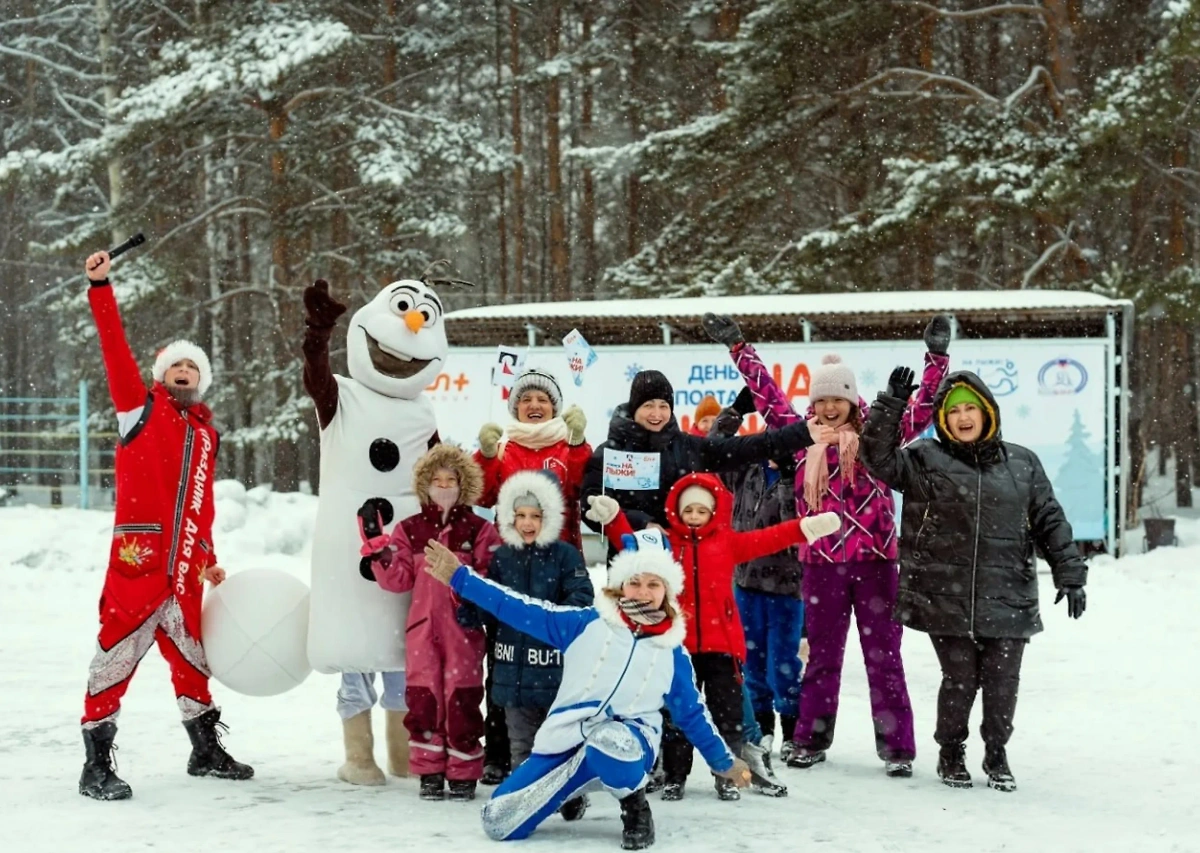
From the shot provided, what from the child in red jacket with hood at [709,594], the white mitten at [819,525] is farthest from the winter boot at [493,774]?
the white mitten at [819,525]

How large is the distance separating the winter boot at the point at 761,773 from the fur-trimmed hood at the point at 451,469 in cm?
147

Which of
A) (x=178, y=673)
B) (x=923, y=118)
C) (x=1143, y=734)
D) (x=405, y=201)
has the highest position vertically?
(x=923, y=118)

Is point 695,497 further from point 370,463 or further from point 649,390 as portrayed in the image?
point 370,463

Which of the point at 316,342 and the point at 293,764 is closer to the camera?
the point at 316,342

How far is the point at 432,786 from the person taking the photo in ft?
18.4

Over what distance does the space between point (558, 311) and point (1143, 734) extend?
34.9 ft

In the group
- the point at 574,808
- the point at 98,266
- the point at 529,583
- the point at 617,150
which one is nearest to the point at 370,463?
the point at 529,583

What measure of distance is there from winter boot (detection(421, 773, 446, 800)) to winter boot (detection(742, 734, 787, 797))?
119 centimetres

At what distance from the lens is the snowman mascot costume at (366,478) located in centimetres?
584

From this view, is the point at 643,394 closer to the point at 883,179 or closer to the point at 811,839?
the point at 811,839

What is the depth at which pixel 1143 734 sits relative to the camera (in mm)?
7023

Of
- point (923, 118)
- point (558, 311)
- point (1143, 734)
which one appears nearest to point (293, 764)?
point (1143, 734)

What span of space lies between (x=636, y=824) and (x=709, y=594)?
3.86ft

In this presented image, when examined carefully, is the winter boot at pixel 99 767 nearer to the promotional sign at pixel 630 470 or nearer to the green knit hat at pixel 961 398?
the promotional sign at pixel 630 470
